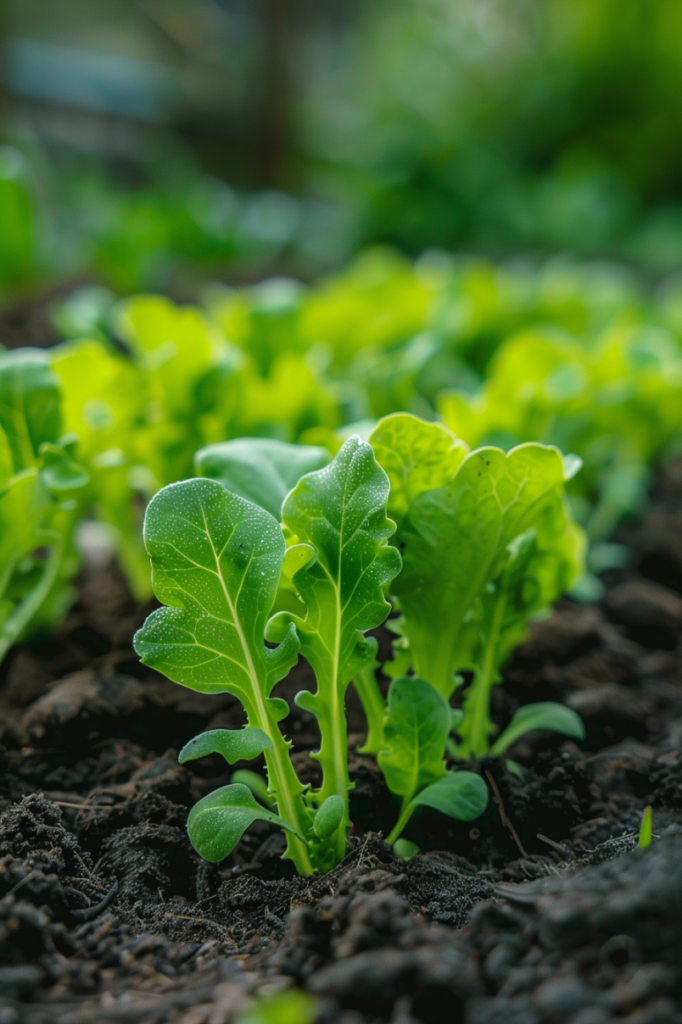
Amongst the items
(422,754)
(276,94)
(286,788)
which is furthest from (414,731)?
(276,94)

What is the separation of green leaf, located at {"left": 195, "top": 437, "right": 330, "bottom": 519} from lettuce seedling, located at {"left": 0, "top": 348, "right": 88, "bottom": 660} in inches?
6.7

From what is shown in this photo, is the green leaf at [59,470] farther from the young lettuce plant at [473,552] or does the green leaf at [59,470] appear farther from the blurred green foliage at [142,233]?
the blurred green foliage at [142,233]

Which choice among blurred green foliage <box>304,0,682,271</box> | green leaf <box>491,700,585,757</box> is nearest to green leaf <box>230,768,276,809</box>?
green leaf <box>491,700,585,757</box>

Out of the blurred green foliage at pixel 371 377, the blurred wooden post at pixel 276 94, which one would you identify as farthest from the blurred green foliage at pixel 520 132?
the blurred green foliage at pixel 371 377

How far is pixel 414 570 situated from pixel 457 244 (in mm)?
3311

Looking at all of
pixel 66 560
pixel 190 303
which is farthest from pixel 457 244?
pixel 66 560

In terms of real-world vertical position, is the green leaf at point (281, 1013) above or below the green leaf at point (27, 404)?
below

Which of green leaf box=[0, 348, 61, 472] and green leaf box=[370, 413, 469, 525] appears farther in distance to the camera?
green leaf box=[0, 348, 61, 472]

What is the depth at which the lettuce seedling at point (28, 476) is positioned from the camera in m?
0.89

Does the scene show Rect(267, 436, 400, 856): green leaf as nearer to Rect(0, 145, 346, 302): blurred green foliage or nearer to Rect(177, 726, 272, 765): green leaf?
Rect(177, 726, 272, 765): green leaf

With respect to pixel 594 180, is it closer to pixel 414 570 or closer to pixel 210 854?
pixel 414 570

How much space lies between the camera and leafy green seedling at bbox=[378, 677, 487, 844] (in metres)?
0.76

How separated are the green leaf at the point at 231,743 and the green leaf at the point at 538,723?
311 millimetres

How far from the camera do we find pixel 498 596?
87 centimetres
